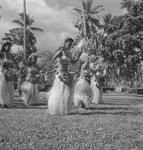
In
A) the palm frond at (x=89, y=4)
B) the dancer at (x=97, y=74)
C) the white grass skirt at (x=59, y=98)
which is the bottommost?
the white grass skirt at (x=59, y=98)

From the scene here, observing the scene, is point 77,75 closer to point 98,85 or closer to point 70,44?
point 70,44

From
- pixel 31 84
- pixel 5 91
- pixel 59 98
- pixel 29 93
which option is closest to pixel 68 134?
pixel 59 98

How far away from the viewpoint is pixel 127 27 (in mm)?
22375

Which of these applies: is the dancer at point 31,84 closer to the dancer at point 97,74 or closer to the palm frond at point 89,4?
the dancer at point 97,74

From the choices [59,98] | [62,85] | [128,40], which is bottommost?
[59,98]

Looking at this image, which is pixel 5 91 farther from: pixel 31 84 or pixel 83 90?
pixel 83 90

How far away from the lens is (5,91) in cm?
866

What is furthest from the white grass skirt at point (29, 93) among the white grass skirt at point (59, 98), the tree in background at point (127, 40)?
the tree in background at point (127, 40)

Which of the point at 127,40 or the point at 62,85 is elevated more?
the point at 127,40

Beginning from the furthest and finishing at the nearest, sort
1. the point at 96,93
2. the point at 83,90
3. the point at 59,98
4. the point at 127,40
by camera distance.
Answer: the point at 127,40 < the point at 96,93 < the point at 83,90 < the point at 59,98

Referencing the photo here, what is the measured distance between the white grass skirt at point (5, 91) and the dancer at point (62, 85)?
1.89 meters

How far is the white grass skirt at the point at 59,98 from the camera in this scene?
715 centimetres

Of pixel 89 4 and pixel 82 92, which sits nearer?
pixel 82 92

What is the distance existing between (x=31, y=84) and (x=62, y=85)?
3629mm
